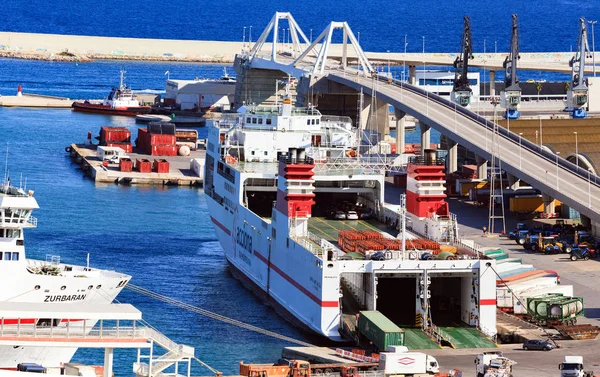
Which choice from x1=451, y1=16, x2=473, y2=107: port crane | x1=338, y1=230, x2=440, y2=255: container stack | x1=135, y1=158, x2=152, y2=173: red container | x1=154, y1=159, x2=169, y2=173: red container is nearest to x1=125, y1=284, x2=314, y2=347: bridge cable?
x1=338, y1=230, x2=440, y2=255: container stack

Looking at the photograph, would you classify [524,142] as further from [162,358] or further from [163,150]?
[162,358]

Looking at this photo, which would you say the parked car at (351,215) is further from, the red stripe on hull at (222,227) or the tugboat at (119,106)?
the tugboat at (119,106)

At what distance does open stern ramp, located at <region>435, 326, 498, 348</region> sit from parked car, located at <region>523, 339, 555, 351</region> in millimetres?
1430

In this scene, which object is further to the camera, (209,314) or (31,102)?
(31,102)

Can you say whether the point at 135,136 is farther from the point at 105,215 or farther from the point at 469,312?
the point at 469,312

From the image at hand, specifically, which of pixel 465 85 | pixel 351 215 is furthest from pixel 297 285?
pixel 465 85

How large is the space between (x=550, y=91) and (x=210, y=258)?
329 feet

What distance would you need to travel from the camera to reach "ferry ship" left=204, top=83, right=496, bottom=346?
2795 inches

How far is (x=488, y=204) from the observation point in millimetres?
112625

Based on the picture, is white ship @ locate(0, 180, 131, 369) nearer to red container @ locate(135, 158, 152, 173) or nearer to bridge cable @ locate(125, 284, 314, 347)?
bridge cable @ locate(125, 284, 314, 347)

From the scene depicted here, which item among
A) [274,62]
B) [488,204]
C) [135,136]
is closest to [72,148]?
[135,136]

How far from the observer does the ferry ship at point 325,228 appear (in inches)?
2795

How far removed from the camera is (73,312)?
5419 centimetres

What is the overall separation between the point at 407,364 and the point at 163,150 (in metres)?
89.8
